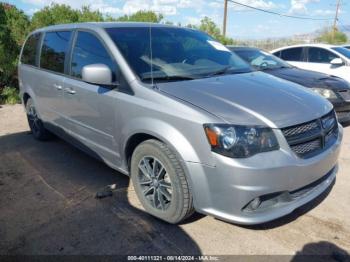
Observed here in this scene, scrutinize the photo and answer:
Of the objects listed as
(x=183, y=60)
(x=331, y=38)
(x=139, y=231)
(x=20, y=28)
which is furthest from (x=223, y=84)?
(x=331, y=38)

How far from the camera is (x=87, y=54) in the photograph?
3.99 meters

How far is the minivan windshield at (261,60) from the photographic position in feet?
24.1

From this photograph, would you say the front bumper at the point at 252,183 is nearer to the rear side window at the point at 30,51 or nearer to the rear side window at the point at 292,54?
the rear side window at the point at 30,51

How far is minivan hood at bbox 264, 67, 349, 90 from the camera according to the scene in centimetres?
632

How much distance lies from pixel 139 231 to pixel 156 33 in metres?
2.14

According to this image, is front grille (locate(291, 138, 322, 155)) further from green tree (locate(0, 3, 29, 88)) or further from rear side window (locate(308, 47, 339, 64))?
green tree (locate(0, 3, 29, 88))

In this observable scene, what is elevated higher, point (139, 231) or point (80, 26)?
point (80, 26)

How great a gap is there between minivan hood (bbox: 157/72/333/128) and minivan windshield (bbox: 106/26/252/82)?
22 centimetres

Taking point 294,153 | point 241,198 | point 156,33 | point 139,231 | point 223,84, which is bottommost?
point 139,231

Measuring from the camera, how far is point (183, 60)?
12.3 feet

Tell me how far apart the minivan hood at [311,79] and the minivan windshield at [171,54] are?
→ 2680mm

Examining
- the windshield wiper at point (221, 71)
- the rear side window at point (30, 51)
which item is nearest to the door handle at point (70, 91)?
the rear side window at point (30, 51)

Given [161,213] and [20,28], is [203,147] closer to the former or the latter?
[161,213]

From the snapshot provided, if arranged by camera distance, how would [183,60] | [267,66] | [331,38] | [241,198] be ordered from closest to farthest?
1. [241,198]
2. [183,60]
3. [267,66]
4. [331,38]
